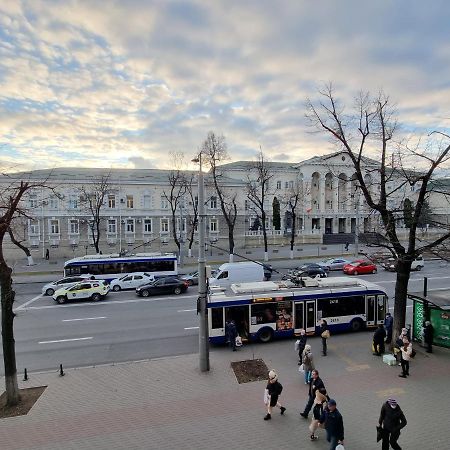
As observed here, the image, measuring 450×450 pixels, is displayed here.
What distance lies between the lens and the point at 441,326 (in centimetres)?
1320

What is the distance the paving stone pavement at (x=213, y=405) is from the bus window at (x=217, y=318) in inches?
51.7

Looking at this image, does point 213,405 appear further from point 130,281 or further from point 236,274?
point 130,281

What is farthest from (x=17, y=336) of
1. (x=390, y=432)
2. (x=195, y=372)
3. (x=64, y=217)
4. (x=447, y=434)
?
(x=64, y=217)

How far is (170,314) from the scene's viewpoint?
19.4 meters

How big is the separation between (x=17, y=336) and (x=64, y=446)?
1046 centimetres

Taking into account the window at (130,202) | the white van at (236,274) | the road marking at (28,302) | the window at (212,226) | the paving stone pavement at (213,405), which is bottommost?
the road marking at (28,302)

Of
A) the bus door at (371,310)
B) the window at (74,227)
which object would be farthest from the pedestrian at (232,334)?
the window at (74,227)

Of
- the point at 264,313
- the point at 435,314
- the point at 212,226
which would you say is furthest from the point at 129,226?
the point at 435,314

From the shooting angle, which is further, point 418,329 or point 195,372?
point 418,329

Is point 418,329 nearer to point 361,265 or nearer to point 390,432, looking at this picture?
point 390,432

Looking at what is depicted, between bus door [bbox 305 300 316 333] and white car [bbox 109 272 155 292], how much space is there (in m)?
16.2

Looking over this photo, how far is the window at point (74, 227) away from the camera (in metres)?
44.8

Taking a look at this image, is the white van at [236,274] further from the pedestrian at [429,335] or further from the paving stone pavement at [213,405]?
the pedestrian at [429,335]

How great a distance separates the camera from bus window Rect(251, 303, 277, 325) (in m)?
14.4
